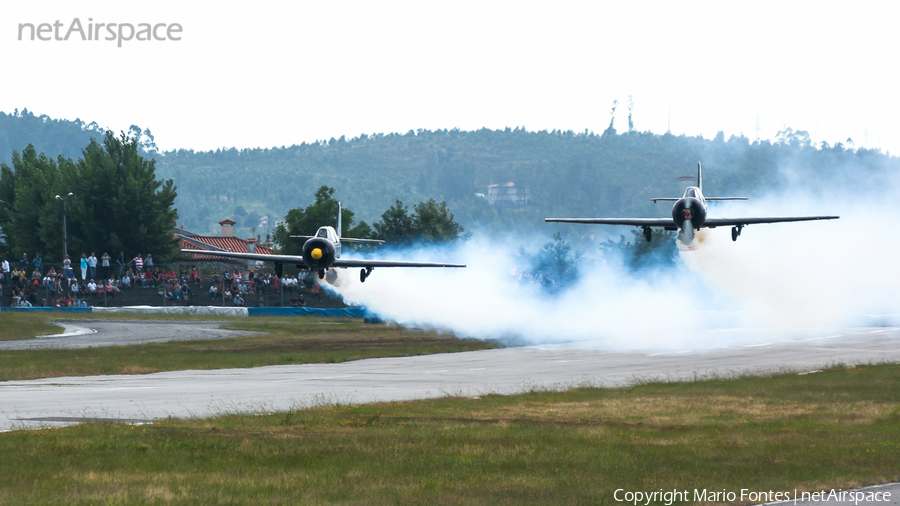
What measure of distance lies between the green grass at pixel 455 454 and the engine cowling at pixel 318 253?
1652 cm

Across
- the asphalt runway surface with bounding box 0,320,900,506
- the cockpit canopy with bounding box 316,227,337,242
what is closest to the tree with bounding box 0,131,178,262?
the asphalt runway surface with bounding box 0,320,900,506

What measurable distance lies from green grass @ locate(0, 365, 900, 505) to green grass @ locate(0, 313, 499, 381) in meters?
14.9

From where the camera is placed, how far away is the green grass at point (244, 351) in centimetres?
3519

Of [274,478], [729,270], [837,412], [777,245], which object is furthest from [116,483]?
[777,245]

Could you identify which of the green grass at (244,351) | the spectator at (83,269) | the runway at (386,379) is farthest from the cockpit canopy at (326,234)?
the spectator at (83,269)

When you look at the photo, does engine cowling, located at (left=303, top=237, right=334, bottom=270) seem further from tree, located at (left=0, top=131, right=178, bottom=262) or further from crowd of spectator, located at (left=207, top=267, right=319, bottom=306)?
tree, located at (left=0, top=131, right=178, bottom=262)

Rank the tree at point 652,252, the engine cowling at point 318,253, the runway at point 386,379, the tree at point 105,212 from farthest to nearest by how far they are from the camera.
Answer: the tree at point 652,252
the tree at point 105,212
the engine cowling at point 318,253
the runway at point 386,379

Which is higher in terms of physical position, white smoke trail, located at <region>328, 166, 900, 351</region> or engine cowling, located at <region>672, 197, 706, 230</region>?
engine cowling, located at <region>672, 197, 706, 230</region>

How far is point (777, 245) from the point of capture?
205 ft

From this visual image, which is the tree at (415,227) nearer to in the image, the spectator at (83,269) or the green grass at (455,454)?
the spectator at (83,269)

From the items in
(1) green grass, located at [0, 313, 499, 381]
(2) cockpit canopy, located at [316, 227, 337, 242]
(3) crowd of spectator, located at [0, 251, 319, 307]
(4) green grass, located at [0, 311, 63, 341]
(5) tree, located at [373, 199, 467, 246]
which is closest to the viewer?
(1) green grass, located at [0, 313, 499, 381]

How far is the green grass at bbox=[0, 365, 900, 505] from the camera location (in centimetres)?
1305

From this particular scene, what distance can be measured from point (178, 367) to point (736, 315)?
41.3m

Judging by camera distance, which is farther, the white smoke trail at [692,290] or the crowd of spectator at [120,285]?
the crowd of spectator at [120,285]
